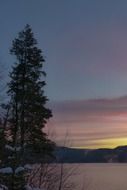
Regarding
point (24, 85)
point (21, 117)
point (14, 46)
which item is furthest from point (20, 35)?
point (21, 117)

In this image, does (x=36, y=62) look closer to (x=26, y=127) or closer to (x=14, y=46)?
(x=14, y=46)

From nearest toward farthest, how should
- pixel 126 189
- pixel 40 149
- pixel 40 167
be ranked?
pixel 40 167 < pixel 40 149 < pixel 126 189

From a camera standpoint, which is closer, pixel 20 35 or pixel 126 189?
pixel 20 35

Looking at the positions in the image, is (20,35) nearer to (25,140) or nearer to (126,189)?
(25,140)

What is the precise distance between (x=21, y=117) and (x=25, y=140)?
1.67 meters

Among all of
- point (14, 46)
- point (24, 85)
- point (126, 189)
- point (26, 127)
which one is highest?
point (14, 46)

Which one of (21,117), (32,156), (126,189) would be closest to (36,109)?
(21,117)

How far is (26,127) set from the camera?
1278 inches

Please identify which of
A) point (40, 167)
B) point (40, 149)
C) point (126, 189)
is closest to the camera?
point (40, 167)

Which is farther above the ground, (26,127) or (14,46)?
(14,46)

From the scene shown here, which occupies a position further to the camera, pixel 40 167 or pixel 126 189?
pixel 126 189

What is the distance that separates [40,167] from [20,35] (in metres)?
9.64

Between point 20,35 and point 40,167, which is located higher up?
point 20,35

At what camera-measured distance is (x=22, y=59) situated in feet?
110
